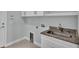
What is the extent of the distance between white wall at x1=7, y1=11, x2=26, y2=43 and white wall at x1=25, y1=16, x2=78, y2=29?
0.10 m

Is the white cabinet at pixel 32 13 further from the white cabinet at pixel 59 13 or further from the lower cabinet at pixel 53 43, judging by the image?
the lower cabinet at pixel 53 43

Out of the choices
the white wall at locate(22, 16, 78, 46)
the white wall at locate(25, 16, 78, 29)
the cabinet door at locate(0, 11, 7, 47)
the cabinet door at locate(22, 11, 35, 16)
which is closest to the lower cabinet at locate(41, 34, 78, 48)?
the white wall at locate(22, 16, 78, 46)

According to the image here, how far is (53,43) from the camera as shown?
100cm

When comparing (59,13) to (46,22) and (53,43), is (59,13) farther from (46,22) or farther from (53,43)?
(53,43)

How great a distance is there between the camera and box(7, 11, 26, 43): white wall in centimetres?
102

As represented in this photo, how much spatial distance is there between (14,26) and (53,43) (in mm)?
495

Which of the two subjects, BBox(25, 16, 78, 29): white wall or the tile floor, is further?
the tile floor

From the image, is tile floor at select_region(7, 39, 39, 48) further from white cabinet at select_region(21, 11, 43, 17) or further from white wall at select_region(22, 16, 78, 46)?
white cabinet at select_region(21, 11, 43, 17)

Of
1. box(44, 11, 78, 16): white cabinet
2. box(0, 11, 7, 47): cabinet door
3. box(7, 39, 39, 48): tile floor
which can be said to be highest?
Result: box(44, 11, 78, 16): white cabinet

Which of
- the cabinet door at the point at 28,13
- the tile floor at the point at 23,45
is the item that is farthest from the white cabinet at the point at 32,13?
the tile floor at the point at 23,45

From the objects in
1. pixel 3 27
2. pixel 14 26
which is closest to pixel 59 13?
pixel 14 26

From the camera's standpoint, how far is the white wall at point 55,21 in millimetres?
942

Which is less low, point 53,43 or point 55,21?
point 55,21
